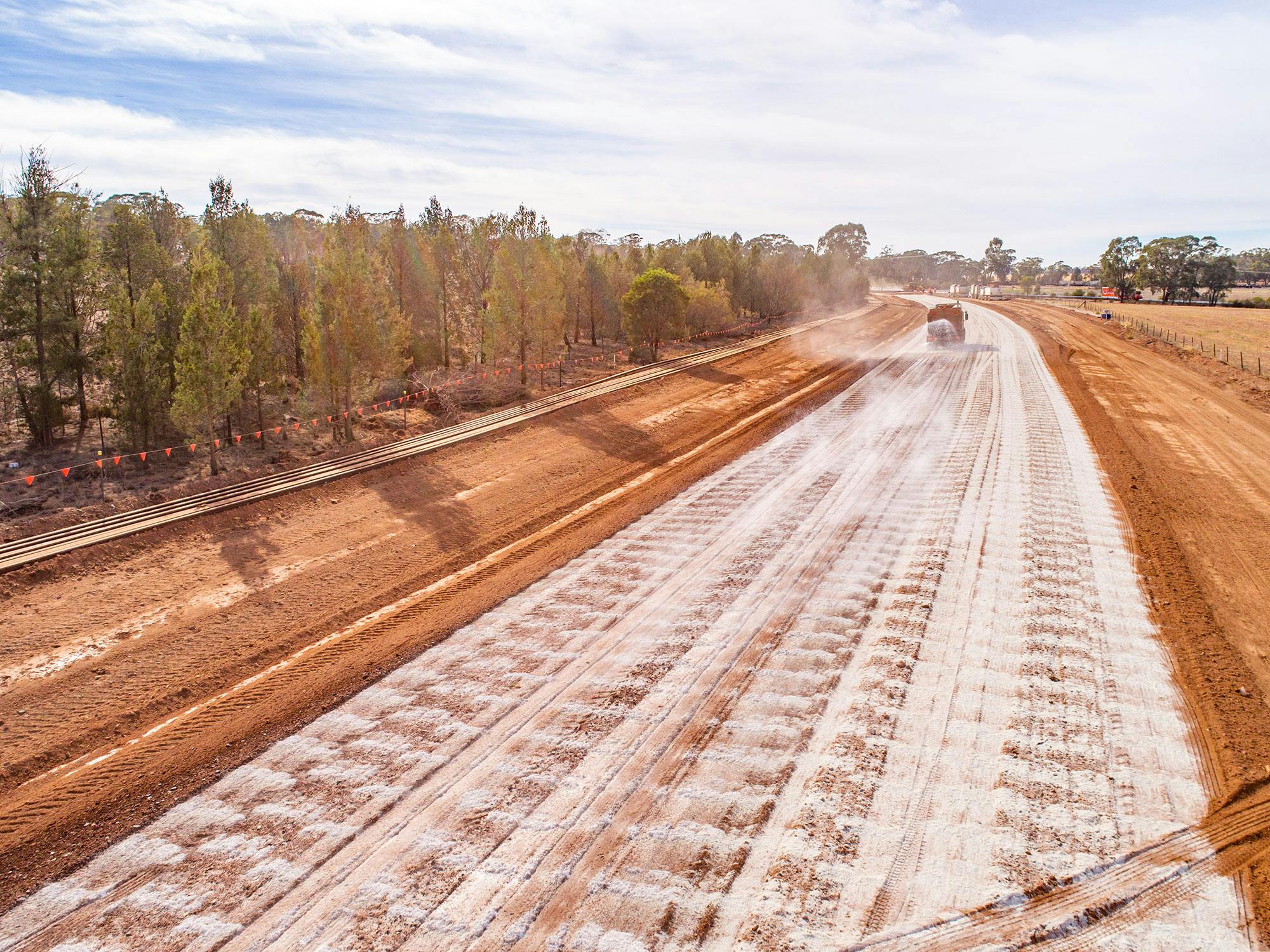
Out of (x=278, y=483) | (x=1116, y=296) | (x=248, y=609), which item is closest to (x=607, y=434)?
(x=278, y=483)

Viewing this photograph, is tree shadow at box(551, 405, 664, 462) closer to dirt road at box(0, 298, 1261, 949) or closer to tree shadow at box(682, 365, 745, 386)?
tree shadow at box(682, 365, 745, 386)

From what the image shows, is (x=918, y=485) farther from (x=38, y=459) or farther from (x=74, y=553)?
(x=38, y=459)

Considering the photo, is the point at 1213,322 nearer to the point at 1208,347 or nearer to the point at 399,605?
the point at 1208,347

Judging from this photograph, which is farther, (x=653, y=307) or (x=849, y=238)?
(x=849, y=238)

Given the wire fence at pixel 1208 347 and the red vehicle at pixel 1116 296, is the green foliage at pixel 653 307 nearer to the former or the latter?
the wire fence at pixel 1208 347

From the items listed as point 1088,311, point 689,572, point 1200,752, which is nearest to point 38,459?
point 689,572
